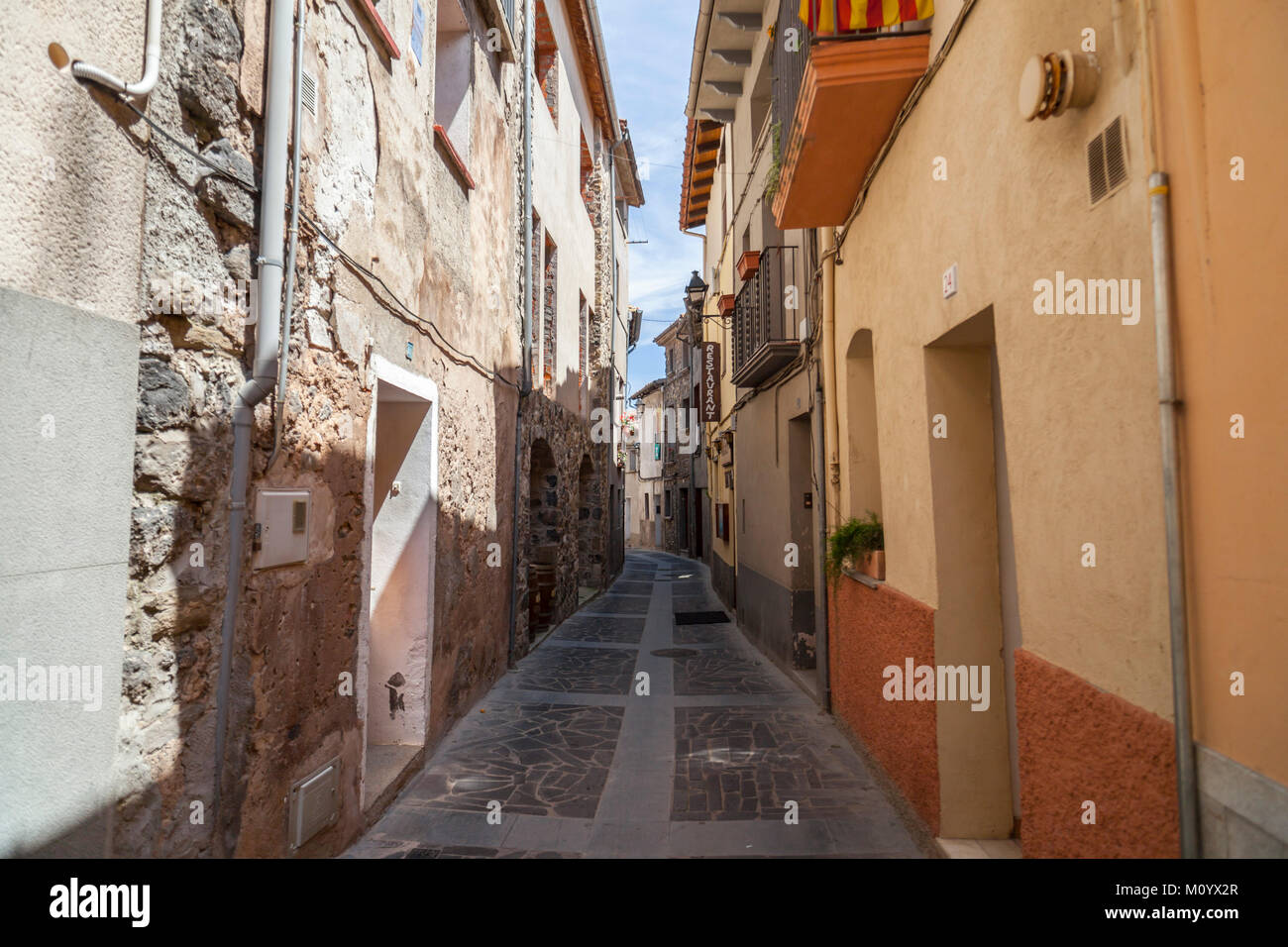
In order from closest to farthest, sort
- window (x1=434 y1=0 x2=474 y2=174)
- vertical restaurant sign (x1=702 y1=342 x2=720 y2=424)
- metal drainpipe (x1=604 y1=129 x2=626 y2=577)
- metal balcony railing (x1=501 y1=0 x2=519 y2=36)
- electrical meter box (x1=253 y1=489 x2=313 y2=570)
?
electrical meter box (x1=253 y1=489 x2=313 y2=570)
window (x1=434 y1=0 x2=474 y2=174)
metal balcony railing (x1=501 y1=0 x2=519 y2=36)
vertical restaurant sign (x1=702 y1=342 x2=720 y2=424)
metal drainpipe (x1=604 y1=129 x2=626 y2=577)

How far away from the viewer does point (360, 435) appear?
4289 mm

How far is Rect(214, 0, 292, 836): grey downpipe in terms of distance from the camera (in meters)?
2.94

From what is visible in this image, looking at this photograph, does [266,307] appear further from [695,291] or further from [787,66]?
[695,291]

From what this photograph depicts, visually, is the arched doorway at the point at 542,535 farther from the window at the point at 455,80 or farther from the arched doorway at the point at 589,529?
the window at the point at 455,80

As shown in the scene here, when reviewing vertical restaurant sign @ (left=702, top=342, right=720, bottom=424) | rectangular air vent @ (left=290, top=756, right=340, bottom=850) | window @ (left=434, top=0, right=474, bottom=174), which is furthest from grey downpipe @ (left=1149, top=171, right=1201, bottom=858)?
vertical restaurant sign @ (left=702, top=342, right=720, bottom=424)

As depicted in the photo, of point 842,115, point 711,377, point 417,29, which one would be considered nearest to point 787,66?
point 842,115

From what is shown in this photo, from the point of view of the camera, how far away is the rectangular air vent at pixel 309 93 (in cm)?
349

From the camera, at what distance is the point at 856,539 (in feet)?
17.5

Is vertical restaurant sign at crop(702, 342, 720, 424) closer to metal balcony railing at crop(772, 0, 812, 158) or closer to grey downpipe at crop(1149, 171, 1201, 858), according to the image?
metal balcony railing at crop(772, 0, 812, 158)

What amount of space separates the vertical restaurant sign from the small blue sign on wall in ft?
30.1

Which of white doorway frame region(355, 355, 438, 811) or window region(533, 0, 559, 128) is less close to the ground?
window region(533, 0, 559, 128)

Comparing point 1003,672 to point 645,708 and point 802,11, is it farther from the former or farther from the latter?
point 802,11
